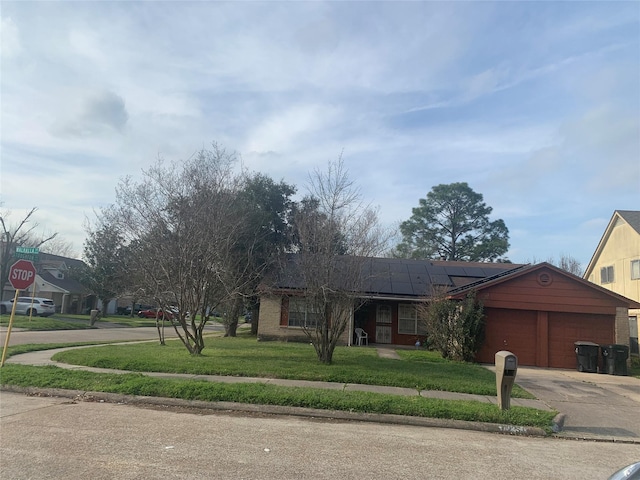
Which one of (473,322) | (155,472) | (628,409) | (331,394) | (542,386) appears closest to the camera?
(155,472)

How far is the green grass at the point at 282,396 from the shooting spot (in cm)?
841

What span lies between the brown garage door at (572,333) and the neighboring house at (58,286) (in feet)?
143

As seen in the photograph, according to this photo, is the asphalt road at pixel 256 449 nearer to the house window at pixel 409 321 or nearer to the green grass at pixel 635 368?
the green grass at pixel 635 368

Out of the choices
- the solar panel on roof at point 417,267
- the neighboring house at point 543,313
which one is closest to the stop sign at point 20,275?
the neighboring house at point 543,313

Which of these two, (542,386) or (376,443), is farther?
(542,386)

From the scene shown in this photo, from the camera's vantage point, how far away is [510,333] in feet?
60.4

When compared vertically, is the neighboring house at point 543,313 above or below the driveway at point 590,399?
above

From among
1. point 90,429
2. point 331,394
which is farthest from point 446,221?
point 90,429

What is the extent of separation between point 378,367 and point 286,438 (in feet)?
22.9

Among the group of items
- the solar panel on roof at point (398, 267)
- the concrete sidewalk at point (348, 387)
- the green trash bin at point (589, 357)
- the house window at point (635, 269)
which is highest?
the house window at point (635, 269)

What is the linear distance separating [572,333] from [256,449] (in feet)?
52.7

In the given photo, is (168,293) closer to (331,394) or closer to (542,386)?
(331,394)

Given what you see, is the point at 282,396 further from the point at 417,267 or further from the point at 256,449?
the point at 417,267

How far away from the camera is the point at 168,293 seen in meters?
15.3
